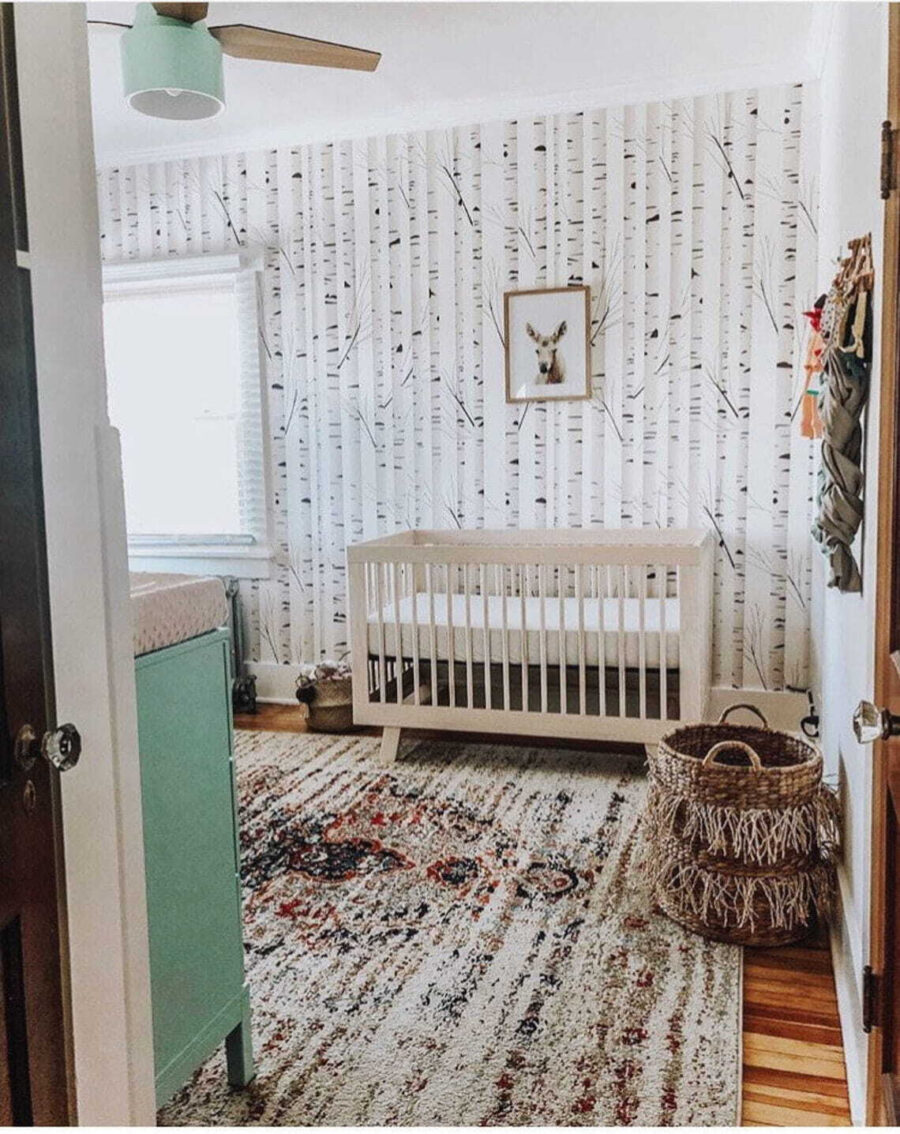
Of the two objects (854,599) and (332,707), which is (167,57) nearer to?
(854,599)

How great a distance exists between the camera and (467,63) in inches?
138

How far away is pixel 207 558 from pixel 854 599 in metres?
3.30

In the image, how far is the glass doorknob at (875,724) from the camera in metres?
1.09

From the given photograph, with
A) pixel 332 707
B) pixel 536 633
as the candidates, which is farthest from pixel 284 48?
pixel 332 707

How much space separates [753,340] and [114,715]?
3287mm

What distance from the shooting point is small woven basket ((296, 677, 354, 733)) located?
4008 millimetres

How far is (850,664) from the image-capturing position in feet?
6.85

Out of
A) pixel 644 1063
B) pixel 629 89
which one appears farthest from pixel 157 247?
pixel 644 1063

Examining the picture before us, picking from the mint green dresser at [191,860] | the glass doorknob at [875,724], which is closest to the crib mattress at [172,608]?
the mint green dresser at [191,860]

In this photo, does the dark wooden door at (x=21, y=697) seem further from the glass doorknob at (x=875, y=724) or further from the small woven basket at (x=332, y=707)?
the small woven basket at (x=332, y=707)

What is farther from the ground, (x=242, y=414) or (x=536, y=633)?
(x=242, y=414)

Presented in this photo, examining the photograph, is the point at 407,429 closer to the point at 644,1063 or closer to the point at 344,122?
the point at 344,122

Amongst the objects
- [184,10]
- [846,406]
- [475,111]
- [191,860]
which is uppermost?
[475,111]

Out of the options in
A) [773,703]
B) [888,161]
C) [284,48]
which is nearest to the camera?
[888,161]
